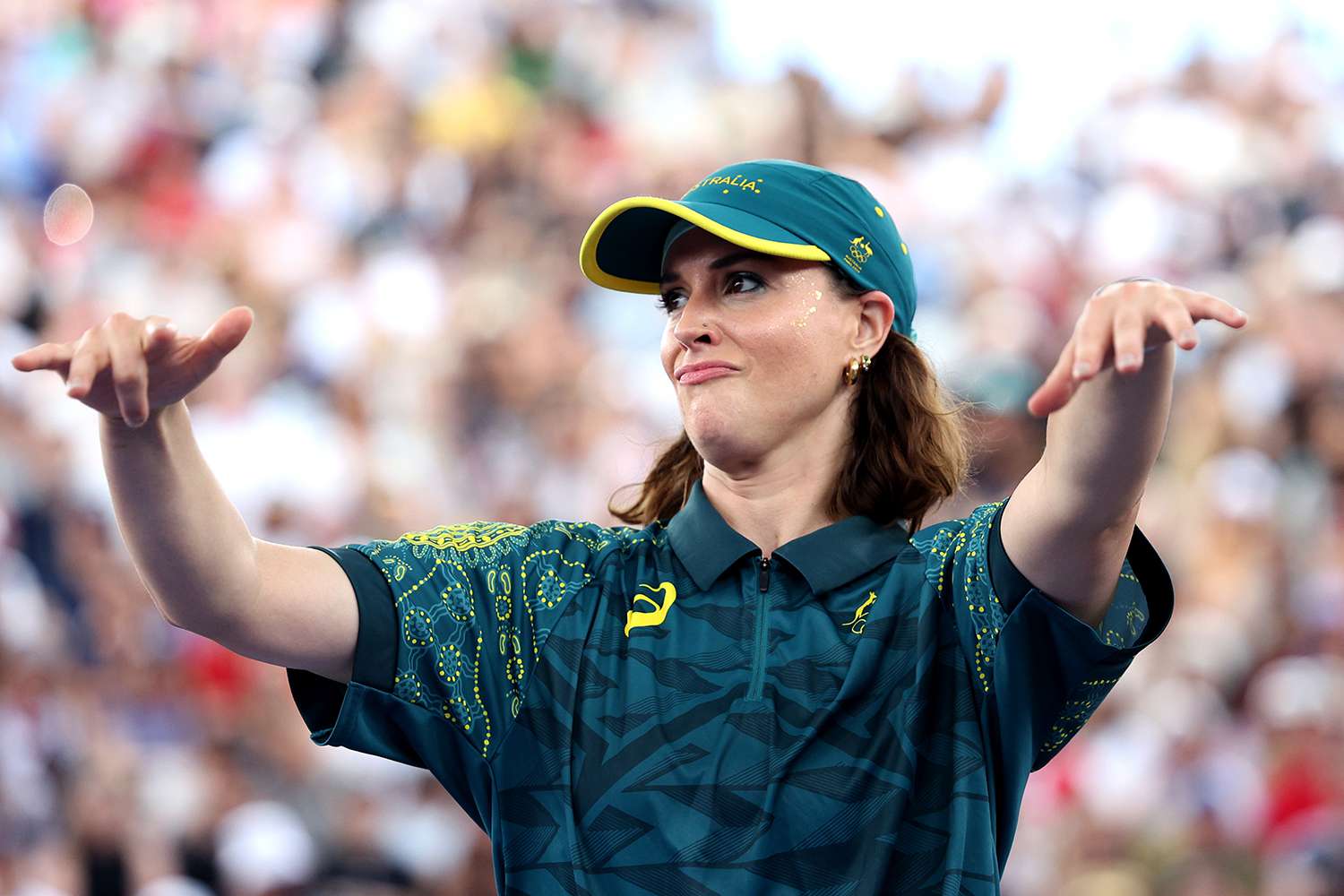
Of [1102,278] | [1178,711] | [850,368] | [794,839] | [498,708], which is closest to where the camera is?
[794,839]

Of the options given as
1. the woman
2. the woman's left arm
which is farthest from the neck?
the woman's left arm

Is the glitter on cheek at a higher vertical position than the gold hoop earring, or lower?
higher

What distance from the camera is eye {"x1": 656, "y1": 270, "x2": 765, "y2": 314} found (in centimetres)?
199

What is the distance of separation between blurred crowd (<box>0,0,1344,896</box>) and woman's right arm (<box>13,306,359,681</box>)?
2648mm

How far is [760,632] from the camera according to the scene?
1.84 meters

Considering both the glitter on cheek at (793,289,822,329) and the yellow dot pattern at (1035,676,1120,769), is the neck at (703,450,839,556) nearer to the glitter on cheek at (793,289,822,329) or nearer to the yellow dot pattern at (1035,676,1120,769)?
the glitter on cheek at (793,289,822,329)

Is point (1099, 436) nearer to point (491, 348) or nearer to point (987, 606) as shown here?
point (987, 606)

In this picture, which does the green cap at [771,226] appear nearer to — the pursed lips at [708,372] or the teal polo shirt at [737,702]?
the pursed lips at [708,372]

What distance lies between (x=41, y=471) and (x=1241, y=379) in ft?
12.7


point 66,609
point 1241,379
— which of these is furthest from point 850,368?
point 66,609

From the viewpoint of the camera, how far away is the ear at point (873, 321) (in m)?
2.07

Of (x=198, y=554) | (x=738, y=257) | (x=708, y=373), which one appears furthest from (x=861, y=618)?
(x=198, y=554)

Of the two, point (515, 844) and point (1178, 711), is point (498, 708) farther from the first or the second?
point (1178, 711)

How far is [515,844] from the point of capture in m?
1.79
